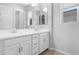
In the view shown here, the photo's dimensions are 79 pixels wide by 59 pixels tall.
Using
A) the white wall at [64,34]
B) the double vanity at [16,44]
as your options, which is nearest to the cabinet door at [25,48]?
the double vanity at [16,44]

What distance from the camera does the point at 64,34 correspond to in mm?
1962

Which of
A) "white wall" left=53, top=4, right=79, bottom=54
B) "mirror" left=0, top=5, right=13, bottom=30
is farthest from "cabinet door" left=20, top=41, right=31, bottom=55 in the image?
"white wall" left=53, top=4, right=79, bottom=54

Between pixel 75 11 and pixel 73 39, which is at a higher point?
pixel 75 11

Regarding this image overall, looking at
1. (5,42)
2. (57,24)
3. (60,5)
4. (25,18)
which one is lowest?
(5,42)

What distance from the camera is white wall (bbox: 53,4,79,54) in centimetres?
168

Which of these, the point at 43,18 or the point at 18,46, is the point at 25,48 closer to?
the point at 18,46

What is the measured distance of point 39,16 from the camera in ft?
7.87

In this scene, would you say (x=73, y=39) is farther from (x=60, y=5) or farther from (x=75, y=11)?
(x=60, y=5)

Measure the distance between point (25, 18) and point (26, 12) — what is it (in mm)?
160

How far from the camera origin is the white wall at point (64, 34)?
1.68m

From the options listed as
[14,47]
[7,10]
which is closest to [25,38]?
[14,47]

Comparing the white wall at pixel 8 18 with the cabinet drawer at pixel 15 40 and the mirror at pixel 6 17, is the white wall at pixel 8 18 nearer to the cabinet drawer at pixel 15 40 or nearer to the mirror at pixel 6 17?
the mirror at pixel 6 17

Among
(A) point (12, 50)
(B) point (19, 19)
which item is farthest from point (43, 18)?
(A) point (12, 50)

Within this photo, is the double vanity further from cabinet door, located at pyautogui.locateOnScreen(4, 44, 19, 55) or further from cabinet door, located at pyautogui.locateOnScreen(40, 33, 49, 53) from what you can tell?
cabinet door, located at pyautogui.locateOnScreen(40, 33, 49, 53)
